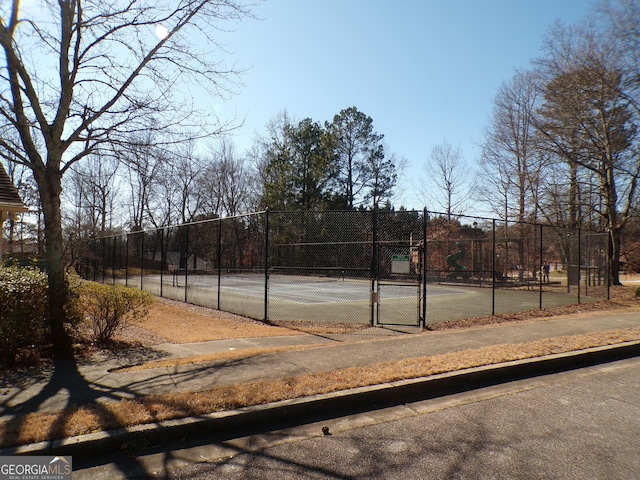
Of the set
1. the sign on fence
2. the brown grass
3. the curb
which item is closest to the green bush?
the brown grass

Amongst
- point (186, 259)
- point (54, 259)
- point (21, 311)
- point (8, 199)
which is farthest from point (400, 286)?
point (8, 199)

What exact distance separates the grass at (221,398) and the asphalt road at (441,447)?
44 centimetres

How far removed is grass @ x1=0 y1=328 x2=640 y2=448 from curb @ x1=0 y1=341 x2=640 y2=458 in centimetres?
11

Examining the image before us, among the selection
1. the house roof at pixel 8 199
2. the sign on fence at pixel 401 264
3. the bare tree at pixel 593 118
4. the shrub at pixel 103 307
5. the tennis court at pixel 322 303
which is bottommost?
the tennis court at pixel 322 303

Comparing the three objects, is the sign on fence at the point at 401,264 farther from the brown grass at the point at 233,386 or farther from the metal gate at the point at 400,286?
the brown grass at the point at 233,386

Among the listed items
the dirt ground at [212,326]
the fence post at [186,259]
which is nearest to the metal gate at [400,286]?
the dirt ground at [212,326]

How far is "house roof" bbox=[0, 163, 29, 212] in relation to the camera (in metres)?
11.1

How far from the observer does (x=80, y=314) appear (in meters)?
7.23

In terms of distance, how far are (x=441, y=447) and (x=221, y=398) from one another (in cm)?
227

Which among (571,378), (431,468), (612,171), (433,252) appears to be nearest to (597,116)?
(612,171)

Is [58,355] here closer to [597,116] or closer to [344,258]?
[344,258]

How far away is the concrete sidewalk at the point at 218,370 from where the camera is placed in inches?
165

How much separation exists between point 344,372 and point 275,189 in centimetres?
3660

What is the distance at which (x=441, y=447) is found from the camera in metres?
3.65
